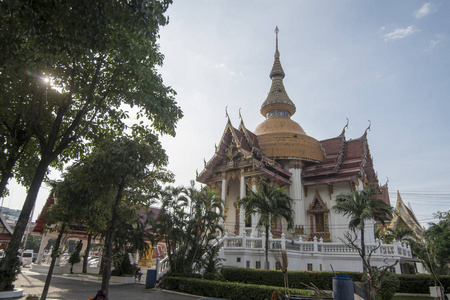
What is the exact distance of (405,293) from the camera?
13891 mm

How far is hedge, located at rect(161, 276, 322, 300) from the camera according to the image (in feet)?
33.7

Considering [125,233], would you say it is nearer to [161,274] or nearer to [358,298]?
[161,274]

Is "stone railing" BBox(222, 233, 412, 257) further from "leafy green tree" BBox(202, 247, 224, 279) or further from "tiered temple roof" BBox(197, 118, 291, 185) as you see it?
"tiered temple roof" BBox(197, 118, 291, 185)

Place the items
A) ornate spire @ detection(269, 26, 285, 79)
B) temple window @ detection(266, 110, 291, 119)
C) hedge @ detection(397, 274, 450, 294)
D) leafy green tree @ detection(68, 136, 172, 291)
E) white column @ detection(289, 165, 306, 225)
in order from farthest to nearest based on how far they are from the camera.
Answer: ornate spire @ detection(269, 26, 285, 79), temple window @ detection(266, 110, 291, 119), white column @ detection(289, 165, 306, 225), hedge @ detection(397, 274, 450, 294), leafy green tree @ detection(68, 136, 172, 291)

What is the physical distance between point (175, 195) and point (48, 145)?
309 inches

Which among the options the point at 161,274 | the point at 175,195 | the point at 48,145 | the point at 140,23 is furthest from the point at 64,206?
the point at 161,274

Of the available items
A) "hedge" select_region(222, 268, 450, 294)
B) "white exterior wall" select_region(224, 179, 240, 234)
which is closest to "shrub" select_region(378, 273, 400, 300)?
"hedge" select_region(222, 268, 450, 294)

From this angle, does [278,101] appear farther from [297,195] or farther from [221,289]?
[221,289]

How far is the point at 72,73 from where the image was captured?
9.10m

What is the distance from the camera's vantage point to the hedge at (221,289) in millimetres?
10273

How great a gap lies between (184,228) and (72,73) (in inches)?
365

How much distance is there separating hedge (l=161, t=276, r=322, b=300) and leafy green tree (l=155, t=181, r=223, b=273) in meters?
1.46

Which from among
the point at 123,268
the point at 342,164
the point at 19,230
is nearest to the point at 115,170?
the point at 19,230

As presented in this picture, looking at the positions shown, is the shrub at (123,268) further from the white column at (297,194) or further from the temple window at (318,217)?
the temple window at (318,217)
